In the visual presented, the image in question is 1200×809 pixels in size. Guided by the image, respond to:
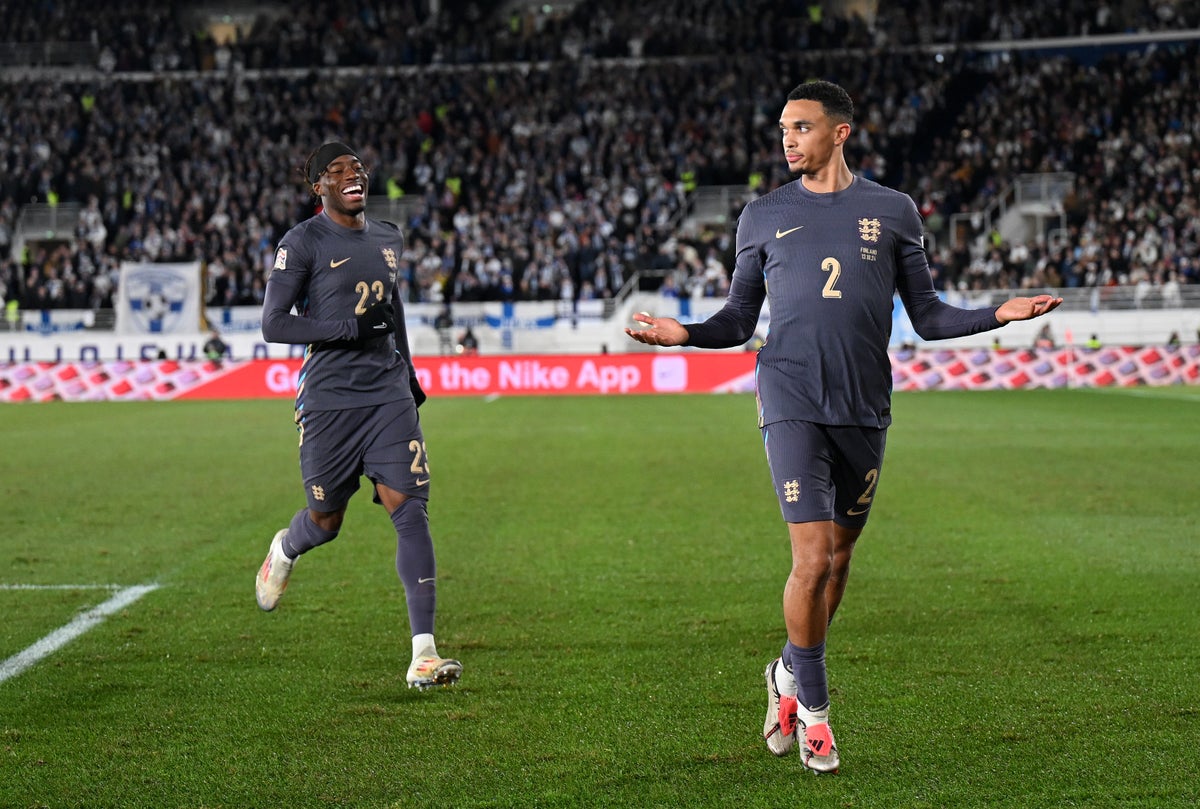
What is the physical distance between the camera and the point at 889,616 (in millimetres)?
6926

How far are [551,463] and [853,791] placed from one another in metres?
11.1

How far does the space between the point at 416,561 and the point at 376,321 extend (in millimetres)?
1050

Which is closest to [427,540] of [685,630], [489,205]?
[685,630]

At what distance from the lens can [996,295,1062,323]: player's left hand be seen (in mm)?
4547

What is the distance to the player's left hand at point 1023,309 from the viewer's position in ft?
14.9

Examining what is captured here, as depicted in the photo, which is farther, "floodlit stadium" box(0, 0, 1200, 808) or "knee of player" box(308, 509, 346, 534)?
"knee of player" box(308, 509, 346, 534)

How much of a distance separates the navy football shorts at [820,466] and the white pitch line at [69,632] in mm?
3414

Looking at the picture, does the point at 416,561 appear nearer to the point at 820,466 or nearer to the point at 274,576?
the point at 274,576

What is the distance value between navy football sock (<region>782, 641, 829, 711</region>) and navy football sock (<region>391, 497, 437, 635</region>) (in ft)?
5.90

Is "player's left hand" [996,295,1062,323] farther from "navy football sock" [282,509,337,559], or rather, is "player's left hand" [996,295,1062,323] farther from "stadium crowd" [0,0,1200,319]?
"stadium crowd" [0,0,1200,319]

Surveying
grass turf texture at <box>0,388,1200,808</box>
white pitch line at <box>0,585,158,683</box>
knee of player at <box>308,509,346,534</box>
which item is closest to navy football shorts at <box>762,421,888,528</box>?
grass turf texture at <box>0,388,1200,808</box>

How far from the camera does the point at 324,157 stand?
19.3ft

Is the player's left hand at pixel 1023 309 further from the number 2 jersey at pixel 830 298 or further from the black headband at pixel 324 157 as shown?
Answer: the black headband at pixel 324 157

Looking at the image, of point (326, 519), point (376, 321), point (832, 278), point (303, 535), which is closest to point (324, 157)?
point (376, 321)
